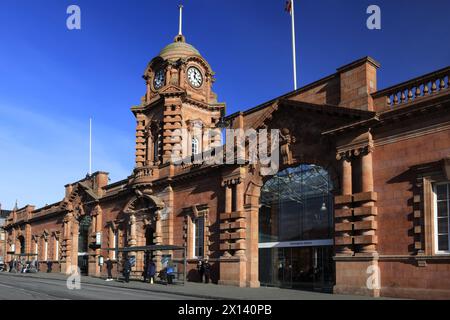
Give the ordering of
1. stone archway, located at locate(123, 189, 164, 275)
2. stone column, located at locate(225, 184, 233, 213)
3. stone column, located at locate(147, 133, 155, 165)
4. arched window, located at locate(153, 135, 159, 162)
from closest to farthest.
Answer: stone column, located at locate(225, 184, 233, 213)
stone archway, located at locate(123, 189, 164, 275)
arched window, located at locate(153, 135, 159, 162)
stone column, located at locate(147, 133, 155, 165)

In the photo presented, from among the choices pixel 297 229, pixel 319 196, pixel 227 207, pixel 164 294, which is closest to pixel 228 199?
pixel 227 207

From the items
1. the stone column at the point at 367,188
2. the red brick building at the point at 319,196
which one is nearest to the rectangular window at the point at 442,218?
the red brick building at the point at 319,196

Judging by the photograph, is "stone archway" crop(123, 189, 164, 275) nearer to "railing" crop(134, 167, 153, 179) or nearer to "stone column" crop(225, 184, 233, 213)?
"railing" crop(134, 167, 153, 179)

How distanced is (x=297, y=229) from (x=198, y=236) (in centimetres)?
854

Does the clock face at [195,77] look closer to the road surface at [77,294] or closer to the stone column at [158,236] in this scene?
the stone column at [158,236]

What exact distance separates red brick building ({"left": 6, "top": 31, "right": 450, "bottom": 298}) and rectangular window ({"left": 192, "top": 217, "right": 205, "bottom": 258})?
78 mm

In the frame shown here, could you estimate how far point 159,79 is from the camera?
4750 centimetres

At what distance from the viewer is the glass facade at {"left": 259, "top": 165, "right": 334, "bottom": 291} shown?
85.6 feet

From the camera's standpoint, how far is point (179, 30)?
50.9 meters

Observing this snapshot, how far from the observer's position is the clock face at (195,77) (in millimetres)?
46406

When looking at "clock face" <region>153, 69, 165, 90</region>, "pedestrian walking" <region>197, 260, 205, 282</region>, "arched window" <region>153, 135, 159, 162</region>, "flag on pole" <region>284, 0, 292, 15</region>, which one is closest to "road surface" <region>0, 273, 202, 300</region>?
"pedestrian walking" <region>197, 260, 205, 282</region>

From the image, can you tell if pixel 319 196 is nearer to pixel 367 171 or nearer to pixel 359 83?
pixel 367 171

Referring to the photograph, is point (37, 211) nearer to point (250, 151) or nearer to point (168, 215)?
point (168, 215)

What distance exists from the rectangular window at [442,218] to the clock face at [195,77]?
2971 cm
